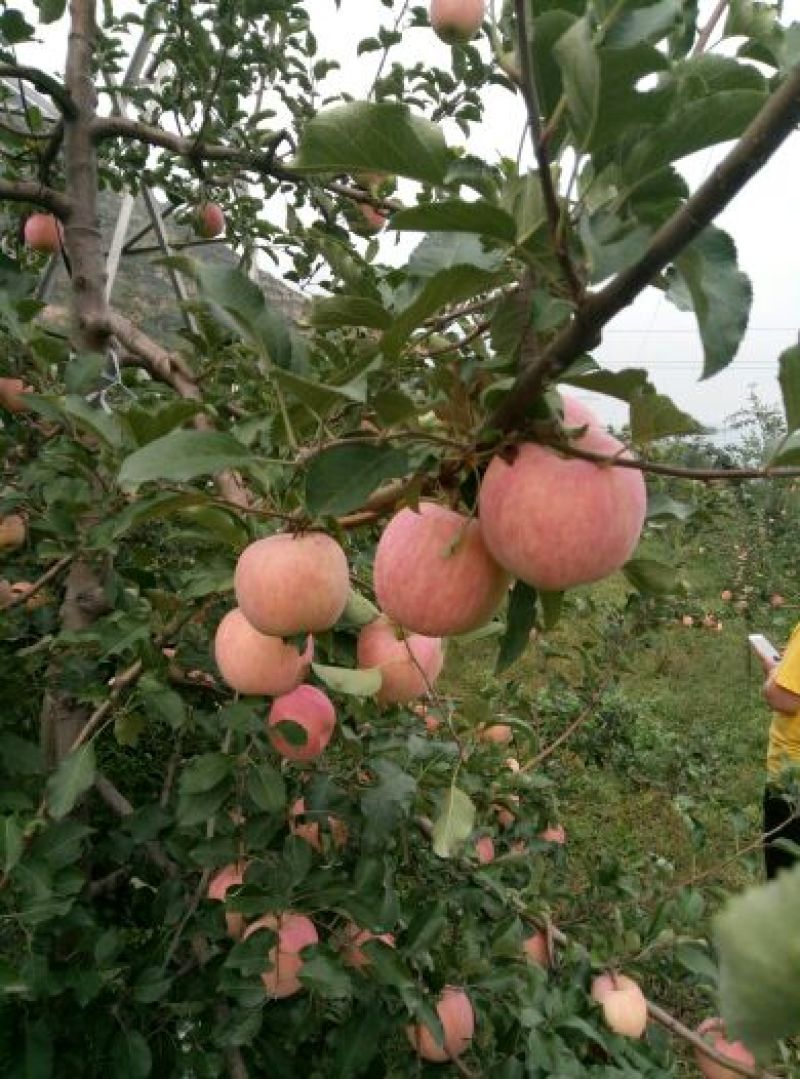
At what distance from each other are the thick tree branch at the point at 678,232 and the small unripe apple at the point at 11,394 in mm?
1029

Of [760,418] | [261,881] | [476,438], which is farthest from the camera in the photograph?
[760,418]

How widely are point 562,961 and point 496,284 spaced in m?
1.20

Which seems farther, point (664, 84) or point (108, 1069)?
point (108, 1069)

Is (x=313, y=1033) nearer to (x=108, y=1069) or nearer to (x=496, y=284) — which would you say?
(x=108, y=1069)

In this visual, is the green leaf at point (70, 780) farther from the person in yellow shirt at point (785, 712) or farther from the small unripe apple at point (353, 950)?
the person in yellow shirt at point (785, 712)

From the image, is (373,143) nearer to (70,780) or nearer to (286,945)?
(70,780)

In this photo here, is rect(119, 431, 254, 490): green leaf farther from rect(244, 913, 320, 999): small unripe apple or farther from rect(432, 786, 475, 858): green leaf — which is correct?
rect(244, 913, 320, 999): small unripe apple

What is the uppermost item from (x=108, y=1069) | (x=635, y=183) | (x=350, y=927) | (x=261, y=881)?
(x=635, y=183)

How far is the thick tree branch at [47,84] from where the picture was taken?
1275 mm

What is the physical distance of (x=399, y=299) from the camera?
24.4 inches

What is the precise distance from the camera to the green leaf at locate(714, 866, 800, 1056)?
5.1 inches

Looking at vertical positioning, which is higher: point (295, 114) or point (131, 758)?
point (295, 114)

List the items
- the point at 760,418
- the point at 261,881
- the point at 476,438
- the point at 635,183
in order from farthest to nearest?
the point at 760,418 → the point at 261,881 → the point at 476,438 → the point at 635,183

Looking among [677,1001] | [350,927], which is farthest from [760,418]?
[350,927]
